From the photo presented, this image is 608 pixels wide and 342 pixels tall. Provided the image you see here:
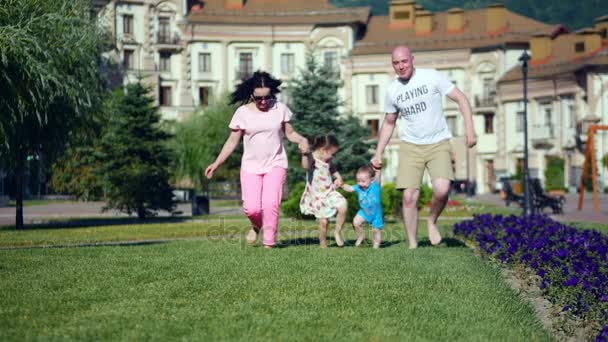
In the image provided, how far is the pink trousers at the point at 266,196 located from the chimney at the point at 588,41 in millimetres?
65436

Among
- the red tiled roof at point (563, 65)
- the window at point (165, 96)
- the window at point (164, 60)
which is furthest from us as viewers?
the window at point (164, 60)

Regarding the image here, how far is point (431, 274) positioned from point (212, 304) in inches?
104

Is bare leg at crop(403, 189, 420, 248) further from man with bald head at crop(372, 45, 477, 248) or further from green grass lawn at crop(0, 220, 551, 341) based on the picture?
green grass lawn at crop(0, 220, 551, 341)

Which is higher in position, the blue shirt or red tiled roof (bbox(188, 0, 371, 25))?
red tiled roof (bbox(188, 0, 371, 25))

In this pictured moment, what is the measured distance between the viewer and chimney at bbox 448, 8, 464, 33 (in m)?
85.8

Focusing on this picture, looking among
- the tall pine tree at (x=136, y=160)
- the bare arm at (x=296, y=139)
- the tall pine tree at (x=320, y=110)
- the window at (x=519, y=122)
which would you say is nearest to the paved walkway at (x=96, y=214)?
the tall pine tree at (x=136, y=160)

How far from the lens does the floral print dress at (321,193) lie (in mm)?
13586

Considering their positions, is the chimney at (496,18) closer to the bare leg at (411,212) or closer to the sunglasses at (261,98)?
the bare leg at (411,212)

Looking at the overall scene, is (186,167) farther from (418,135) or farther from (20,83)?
(418,135)

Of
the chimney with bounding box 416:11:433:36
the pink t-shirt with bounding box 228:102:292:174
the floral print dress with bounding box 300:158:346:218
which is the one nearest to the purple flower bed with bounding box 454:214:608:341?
the floral print dress with bounding box 300:158:346:218

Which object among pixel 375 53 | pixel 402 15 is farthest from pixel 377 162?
pixel 402 15

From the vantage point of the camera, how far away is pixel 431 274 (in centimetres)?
922

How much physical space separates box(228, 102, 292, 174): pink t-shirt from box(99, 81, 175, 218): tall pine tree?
2009 cm

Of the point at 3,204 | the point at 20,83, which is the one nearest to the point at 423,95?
the point at 20,83
